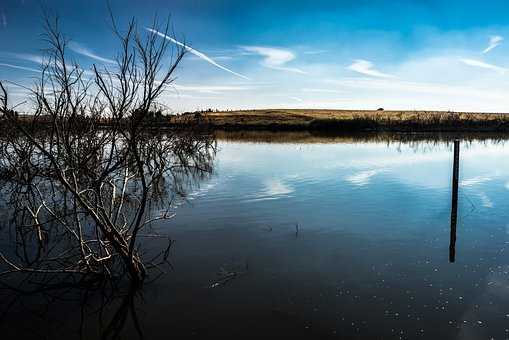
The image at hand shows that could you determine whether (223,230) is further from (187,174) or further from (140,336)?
(187,174)

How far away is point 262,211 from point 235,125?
7687 cm

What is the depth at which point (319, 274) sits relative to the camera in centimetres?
908

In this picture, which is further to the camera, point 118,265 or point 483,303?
point 118,265

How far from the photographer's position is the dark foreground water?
6.93 metres

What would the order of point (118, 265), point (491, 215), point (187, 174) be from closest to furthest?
point (118, 265)
point (491, 215)
point (187, 174)

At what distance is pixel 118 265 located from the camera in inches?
372

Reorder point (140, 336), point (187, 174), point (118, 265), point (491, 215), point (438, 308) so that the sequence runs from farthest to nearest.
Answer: point (187, 174)
point (491, 215)
point (118, 265)
point (438, 308)
point (140, 336)

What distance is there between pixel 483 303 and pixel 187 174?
18.8 metres

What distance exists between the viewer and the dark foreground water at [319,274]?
22.7ft

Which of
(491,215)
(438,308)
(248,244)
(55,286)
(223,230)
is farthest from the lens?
(491,215)

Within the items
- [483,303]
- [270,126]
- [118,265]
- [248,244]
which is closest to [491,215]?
→ [483,303]

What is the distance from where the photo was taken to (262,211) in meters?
15.1

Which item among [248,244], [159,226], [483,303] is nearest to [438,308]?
[483,303]

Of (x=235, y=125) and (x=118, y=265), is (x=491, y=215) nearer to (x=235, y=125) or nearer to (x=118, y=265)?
(x=118, y=265)
